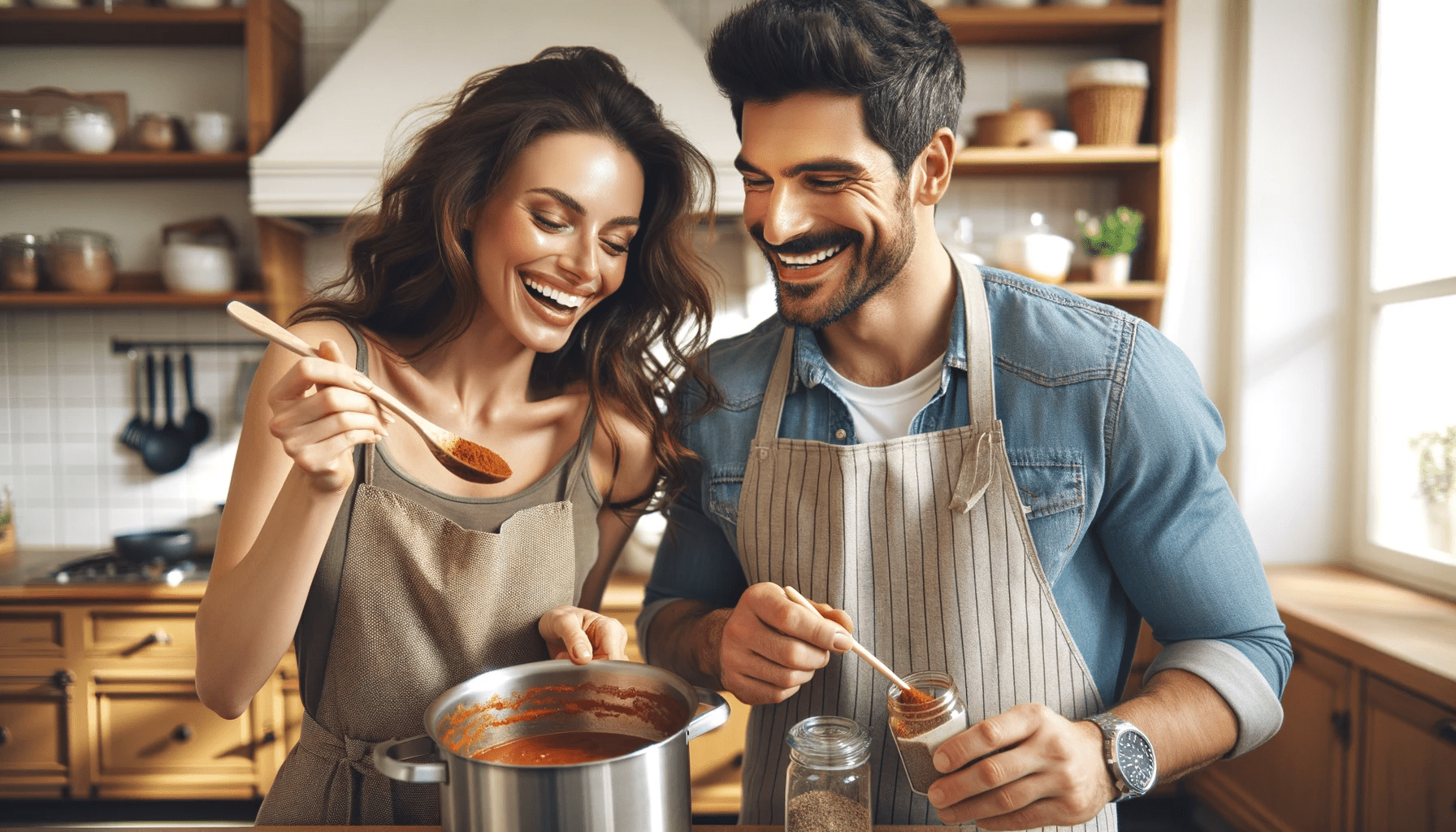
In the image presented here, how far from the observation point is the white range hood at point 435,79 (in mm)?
2770

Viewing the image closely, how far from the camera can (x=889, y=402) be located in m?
1.32

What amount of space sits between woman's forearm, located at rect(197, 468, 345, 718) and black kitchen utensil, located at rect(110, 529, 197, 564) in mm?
2188

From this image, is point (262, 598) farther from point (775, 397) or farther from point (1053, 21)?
point (1053, 21)

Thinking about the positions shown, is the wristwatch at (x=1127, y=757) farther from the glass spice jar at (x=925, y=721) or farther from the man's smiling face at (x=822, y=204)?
the man's smiling face at (x=822, y=204)

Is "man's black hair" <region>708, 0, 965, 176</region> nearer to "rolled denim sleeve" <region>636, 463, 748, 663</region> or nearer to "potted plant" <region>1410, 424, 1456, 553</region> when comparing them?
"rolled denim sleeve" <region>636, 463, 748, 663</region>

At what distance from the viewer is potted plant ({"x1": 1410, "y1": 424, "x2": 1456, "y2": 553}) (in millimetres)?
2463

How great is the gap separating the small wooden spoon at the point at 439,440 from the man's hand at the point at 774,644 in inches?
14.9

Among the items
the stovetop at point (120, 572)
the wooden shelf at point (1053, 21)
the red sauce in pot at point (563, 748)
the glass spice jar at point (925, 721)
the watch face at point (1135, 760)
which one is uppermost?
the wooden shelf at point (1053, 21)

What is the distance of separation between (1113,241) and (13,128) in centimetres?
376

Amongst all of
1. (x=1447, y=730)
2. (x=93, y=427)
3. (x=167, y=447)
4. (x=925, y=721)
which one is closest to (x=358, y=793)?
(x=925, y=721)

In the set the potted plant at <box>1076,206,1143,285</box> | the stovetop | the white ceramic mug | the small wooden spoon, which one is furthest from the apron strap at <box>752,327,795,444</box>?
the white ceramic mug

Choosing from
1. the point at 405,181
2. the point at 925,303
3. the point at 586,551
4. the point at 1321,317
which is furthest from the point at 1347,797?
the point at 405,181

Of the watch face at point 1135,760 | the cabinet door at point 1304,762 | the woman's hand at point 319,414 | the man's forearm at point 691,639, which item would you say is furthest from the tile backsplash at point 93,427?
the cabinet door at point 1304,762

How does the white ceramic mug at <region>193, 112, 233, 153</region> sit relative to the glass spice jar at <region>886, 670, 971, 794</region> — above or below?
above
